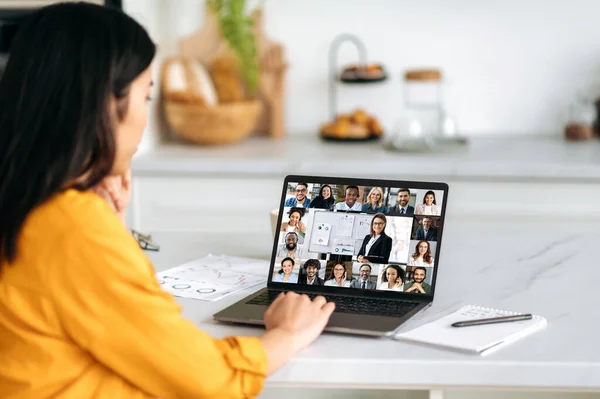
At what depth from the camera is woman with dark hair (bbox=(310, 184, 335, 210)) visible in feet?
4.81

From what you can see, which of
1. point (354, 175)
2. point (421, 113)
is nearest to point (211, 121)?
point (354, 175)

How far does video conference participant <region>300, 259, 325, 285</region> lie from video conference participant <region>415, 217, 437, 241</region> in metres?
0.17

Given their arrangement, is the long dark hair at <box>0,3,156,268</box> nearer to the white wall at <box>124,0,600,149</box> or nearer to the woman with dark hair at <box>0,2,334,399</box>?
the woman with dark hair at <box>0,2,334,399</box>

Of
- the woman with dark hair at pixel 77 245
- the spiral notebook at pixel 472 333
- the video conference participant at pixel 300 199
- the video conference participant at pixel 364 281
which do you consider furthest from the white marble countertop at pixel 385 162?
the woman with dark hair at pixel 77 245

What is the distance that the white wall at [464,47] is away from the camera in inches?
134

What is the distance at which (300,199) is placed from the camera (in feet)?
4.89

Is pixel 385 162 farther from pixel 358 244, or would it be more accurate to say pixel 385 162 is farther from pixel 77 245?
pixel 77 245

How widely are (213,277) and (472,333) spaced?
508mm

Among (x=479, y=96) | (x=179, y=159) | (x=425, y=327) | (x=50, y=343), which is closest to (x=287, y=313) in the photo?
(x=425, y=327)

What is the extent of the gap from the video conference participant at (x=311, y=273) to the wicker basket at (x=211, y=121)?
1730mm

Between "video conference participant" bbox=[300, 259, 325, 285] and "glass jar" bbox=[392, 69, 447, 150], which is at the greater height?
"glass jar" bbox=[392, 69, 447, 150]

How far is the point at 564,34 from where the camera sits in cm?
340

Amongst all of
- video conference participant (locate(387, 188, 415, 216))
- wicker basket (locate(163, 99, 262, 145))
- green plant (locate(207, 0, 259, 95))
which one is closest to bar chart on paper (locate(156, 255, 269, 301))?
video conference participant (locate(387, 188, 415, 216))

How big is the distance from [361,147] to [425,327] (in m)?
1.96
